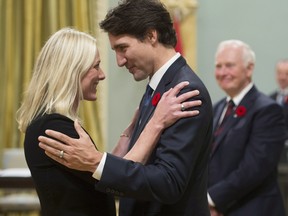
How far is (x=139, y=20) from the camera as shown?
228 centimetres

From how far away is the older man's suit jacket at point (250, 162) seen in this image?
3584mm

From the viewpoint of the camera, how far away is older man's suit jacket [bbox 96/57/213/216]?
6.74 ft

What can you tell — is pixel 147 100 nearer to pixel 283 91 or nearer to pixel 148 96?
pixel 148 96

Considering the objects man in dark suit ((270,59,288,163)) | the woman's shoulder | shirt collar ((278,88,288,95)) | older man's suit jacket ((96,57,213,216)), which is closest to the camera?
older man's suit jacket ((96,57,213,216))

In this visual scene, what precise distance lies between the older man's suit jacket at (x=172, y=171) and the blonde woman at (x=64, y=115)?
54 mm

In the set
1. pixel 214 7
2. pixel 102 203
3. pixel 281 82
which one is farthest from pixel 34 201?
pixel 281 82

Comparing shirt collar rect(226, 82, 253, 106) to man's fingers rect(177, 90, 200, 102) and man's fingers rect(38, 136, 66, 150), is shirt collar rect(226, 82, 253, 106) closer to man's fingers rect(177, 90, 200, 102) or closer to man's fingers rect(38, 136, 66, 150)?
man's fingers rect(177, 90, 200, 102)

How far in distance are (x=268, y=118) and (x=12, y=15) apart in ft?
6.99

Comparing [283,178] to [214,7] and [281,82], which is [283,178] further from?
[214,7]

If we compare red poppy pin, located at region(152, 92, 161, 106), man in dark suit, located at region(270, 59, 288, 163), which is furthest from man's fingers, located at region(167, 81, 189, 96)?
man in dark suit, located at region(270, 59, 288, 163)

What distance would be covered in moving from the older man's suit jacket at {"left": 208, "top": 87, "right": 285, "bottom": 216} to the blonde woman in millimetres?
1388

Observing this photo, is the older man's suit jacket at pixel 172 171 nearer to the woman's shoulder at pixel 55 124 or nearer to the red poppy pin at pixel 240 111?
the woman's shoulder at pixel 55 124

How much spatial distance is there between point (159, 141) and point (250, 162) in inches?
58.7

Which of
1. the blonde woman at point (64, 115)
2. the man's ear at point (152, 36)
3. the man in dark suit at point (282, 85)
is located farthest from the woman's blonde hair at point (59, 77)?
the man in dark suit at point (282, 85)
